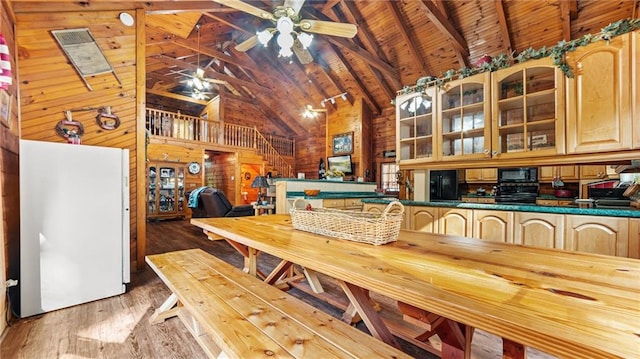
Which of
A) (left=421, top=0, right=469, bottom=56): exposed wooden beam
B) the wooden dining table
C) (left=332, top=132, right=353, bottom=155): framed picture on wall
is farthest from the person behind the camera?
(left=332, top=132, right=353, bottom=155): framed picture on wall

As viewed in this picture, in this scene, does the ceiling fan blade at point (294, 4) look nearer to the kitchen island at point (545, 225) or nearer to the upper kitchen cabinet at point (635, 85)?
the kitchen island at point (545, 225)

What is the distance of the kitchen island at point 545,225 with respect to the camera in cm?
191

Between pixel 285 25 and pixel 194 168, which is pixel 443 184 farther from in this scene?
pixel 194 168

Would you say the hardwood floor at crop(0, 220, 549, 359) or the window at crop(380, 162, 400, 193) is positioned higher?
the window at crop(380, 162, 400, 193)

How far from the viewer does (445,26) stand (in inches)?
190

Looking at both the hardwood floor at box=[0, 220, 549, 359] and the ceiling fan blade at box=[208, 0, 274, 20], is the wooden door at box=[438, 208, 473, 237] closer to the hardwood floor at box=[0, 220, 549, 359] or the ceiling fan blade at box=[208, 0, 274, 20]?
the hardwood floor at box=[0, 220, 549, 359]

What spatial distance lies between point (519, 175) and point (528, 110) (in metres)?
2.36

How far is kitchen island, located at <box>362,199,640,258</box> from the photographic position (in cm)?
191

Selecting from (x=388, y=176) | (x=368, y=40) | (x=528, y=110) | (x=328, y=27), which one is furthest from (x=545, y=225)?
(x=388, y=176)

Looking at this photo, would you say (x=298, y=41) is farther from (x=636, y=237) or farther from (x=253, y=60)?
(x=253, y=60)

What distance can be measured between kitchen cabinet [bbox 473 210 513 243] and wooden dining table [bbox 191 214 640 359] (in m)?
1.43

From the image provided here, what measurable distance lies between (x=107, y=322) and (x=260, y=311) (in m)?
1.57

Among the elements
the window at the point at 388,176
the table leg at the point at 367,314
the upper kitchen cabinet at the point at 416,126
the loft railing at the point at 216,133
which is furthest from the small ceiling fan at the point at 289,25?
the loft railing at the point at 216,133

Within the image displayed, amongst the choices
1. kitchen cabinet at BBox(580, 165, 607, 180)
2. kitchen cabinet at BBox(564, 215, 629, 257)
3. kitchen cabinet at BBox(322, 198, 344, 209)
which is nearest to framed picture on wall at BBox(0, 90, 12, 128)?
kitchen cabinet at BBox(322, 198, 344, 209)
